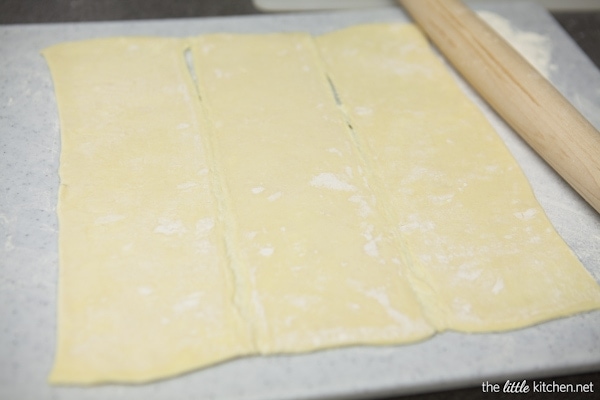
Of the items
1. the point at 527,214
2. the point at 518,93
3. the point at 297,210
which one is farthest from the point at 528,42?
the point at 297,210

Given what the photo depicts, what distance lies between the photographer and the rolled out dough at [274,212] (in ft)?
4.14

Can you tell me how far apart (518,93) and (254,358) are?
41.4 inches

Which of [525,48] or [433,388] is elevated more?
[525,48]

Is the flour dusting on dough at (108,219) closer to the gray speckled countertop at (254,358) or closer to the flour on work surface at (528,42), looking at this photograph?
the gray speckled countertop at (254,358)

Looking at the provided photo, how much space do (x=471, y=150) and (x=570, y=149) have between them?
9.7 inches

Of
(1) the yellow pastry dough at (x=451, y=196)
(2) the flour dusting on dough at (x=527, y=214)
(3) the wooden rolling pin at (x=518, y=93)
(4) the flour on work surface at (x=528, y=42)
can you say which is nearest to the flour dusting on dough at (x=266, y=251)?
(1) the yellow pastry dough at (x=451, y=196)

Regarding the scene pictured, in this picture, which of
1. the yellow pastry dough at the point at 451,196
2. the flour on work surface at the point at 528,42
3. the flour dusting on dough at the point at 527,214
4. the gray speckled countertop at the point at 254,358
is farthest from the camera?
the flour on work surface at the point at 528,42

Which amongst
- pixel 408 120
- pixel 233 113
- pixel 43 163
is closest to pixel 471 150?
pixel 408 120

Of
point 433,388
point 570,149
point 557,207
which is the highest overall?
point 570,149

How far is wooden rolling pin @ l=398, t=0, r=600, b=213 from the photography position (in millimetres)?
1576

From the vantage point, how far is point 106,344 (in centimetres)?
121

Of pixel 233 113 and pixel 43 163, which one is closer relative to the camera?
pixel 43 163

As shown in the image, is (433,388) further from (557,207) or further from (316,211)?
(557,207)

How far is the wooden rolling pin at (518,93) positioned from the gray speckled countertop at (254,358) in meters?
0.08
